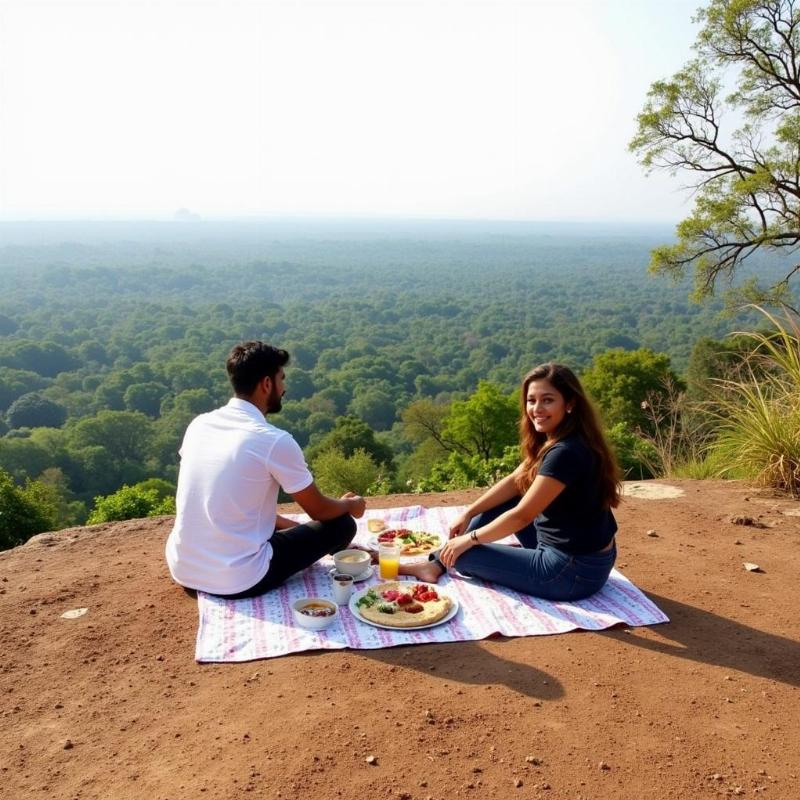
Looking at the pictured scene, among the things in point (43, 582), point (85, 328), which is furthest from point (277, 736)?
point (85, 328)

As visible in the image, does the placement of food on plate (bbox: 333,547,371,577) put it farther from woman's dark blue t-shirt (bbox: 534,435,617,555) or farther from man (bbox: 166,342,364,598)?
woman's dark blue t-shirt (bbox: 534,435,617,555)

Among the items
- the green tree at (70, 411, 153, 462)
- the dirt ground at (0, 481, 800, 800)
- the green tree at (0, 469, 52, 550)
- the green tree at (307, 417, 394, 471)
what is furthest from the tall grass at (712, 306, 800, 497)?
the green tree at (70, 411, 153, 462)

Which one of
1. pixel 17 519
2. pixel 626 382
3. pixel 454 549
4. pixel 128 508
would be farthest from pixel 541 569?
pixel 626 382

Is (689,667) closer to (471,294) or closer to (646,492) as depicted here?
(646,492)

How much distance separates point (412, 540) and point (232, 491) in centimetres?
138

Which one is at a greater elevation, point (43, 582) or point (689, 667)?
point (689, 667)

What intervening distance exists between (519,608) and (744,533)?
6.82 feet

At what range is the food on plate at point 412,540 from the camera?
407 centimetres

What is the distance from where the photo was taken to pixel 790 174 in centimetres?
1605

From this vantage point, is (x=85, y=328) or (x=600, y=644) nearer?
(x=600, y=644)

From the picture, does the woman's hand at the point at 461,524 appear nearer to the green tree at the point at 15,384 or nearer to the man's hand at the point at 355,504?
the man's hand at the point at 355,504

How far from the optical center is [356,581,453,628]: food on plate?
3139 millimetres

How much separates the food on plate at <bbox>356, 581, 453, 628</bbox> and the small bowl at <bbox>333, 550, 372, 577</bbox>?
7.9 inches

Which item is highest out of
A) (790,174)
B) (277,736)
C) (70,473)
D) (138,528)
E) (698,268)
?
(790,174)
